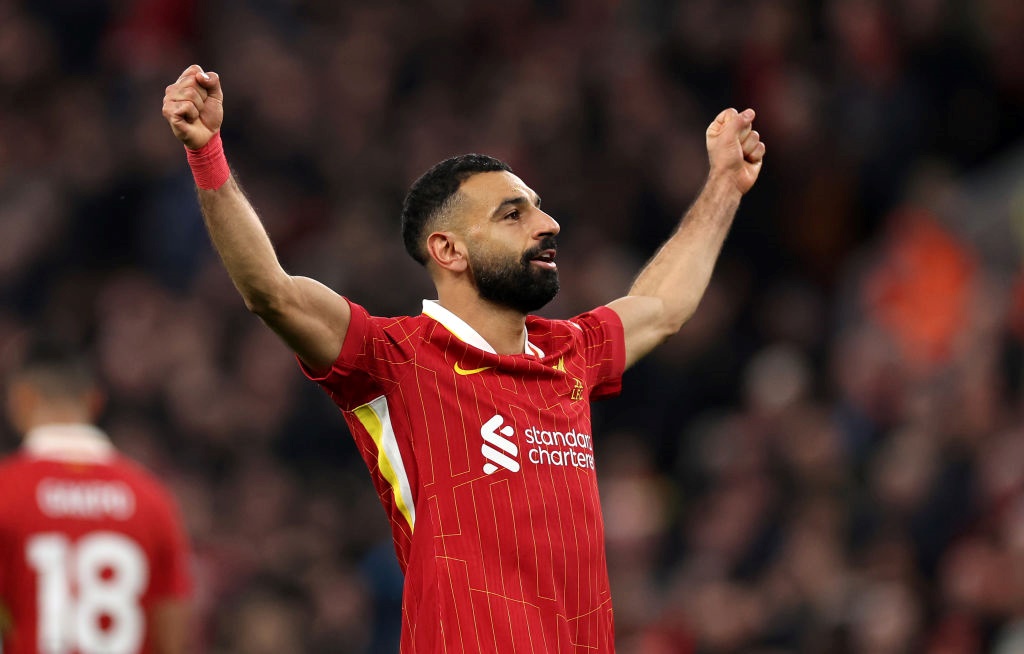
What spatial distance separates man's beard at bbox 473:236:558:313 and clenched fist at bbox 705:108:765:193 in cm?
99

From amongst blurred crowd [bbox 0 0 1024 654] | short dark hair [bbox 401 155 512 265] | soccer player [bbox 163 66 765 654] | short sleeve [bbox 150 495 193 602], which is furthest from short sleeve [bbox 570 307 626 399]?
blurred crowd [bbox 0 0 1024 654]

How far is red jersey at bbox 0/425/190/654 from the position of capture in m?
6.33

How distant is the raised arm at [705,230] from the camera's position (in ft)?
17.5

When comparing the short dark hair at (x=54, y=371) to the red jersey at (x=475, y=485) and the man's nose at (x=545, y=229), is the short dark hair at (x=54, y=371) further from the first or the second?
the man's nose at (x=545, y=229)

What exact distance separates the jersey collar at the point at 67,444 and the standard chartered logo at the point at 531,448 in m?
2.52

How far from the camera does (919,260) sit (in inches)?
432

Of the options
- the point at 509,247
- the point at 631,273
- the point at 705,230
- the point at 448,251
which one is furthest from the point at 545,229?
the point at 631,273

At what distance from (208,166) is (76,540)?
2.64m

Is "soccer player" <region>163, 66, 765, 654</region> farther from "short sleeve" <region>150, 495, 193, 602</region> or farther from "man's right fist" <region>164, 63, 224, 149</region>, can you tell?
"short sleeve" <region>150, 495, 193, 602</region>

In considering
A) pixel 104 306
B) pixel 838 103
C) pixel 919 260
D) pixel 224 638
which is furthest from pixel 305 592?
pixel 838 103

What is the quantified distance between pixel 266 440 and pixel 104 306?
174 centimetres

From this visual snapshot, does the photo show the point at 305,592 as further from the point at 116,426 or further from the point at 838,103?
the point at 838,103

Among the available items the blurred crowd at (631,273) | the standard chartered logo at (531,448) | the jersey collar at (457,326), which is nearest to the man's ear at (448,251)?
the jersey collar at (457,326)

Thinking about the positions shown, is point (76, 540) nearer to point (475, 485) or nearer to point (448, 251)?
point (448, 251)
